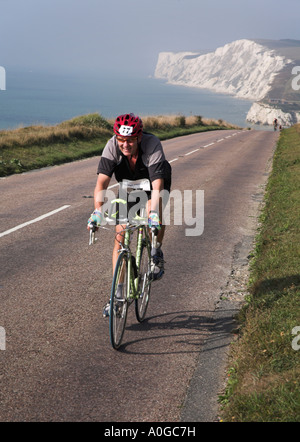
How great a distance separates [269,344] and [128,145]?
8.00ft

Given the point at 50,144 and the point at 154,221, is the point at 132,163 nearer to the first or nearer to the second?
the point at 154,221

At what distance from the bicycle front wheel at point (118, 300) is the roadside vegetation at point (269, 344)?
1176mm

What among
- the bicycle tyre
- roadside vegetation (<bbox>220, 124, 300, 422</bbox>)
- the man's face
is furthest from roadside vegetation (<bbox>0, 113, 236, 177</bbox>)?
the man's face

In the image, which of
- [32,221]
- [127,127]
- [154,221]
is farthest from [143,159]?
[32,221]

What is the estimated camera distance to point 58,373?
4.40m

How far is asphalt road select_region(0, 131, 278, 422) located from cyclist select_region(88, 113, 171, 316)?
63 centimetres

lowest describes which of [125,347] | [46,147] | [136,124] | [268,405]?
[46,147]

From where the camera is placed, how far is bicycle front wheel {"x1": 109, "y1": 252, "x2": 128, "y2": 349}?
4.75 meters

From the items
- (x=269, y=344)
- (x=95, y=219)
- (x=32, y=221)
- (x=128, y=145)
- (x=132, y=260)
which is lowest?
(x=32, y=221)

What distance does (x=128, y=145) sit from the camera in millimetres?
5023

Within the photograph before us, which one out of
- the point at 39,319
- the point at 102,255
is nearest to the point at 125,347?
the point at 39,319

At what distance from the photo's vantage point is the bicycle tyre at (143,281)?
219 inches
